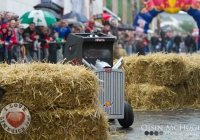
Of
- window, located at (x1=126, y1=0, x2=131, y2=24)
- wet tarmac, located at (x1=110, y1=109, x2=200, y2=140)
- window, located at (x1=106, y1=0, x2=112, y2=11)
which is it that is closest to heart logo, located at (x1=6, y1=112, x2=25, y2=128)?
wet tarmac, located at (x1=110, y1=109, x2=200, y2=140)

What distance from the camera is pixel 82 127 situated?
7.35 metres

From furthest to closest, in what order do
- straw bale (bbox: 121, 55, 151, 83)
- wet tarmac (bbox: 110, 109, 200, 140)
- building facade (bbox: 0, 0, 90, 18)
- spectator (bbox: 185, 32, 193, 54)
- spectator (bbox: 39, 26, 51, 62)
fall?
spectator (bbox: 185, 32, 193, 54)
building facade (bbox: 0, 0, 90, 18)
spectator (bbox: 39, 26, 51, 62)
straw bale (bbox: 121, 55, 151, 83)
wet tarmac (bbox: 110, 109, 200, 140)

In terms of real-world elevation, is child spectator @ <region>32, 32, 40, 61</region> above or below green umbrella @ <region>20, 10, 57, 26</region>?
below

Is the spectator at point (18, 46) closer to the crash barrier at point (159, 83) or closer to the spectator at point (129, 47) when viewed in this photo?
the crash barrier at point (159, 83)

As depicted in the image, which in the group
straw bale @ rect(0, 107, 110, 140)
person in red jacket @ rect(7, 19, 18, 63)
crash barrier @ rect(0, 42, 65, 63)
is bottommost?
straw bale @ rect(0, 107, 110, 140)

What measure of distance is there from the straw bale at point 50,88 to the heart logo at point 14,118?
12 cm

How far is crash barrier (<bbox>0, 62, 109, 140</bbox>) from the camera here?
7254mm

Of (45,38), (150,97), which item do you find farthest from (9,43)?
(150,97)

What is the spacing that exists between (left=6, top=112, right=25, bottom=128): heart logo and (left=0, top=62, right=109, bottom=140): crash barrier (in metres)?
0.04

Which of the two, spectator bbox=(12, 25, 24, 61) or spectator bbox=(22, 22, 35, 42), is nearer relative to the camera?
spectator bbox=(12, 25, 24, 61)

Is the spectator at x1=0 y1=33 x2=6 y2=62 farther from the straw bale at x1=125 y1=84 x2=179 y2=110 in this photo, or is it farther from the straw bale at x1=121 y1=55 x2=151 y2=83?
the straw bale at x1=125 y1=84 x2=179 y2=110

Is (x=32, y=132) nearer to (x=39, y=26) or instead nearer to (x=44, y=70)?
(x=44, y=70)

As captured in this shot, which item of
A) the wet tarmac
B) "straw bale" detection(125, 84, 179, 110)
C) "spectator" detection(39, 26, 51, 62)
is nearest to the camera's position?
the wet tarmac

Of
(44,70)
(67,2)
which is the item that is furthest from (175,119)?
(67,2)
